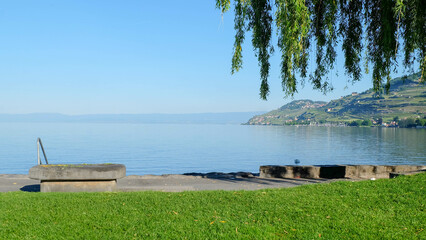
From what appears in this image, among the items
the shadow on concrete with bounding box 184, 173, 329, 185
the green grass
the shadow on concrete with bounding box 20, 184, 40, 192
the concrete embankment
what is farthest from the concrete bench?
the concrete embankment

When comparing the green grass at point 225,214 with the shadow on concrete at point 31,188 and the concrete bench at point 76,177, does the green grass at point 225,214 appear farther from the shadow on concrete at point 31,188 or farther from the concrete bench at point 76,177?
the shadow on concrete at point 31,188

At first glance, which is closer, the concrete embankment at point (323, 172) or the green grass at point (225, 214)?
the green grass at point (225, 214)

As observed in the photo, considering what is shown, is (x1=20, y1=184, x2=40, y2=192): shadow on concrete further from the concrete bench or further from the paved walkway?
the concrete bench

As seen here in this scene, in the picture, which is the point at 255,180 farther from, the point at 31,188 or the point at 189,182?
the point at 31,188

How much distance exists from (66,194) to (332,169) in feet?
28.8

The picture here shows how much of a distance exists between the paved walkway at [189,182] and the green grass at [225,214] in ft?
6.27

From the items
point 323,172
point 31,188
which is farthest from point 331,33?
point 31,188

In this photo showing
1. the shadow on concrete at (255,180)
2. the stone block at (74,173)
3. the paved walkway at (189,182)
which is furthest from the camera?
the shadow on concrete at (255,180)

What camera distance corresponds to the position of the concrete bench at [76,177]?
9766 mm

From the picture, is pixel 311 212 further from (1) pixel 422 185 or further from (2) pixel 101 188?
(2) pixel 101 188

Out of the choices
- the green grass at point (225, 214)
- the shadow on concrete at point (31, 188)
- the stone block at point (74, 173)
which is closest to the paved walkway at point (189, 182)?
the shadow on concrete at point (31, 188)

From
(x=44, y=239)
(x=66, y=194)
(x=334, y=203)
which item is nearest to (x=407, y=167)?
(x=334, y=203)

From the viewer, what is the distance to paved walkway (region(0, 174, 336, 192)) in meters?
11.2

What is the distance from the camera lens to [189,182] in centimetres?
1222
